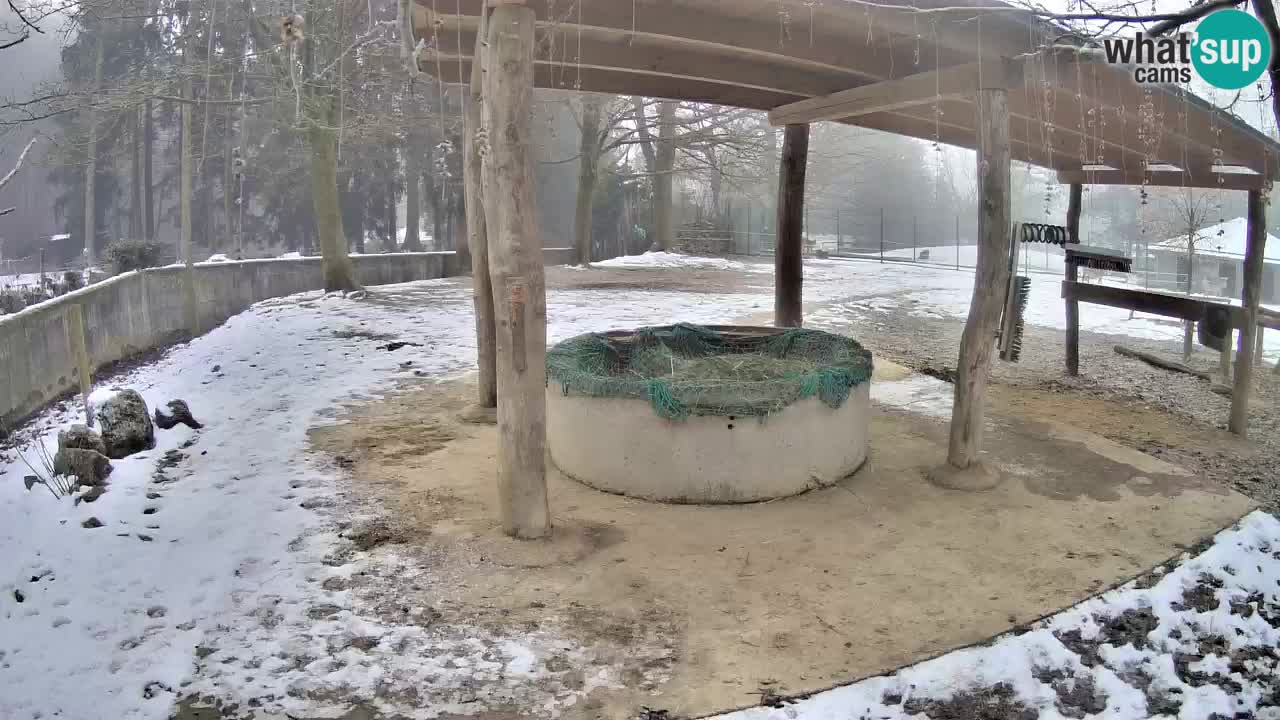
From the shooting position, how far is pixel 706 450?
558 centimetres

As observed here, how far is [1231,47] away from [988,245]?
1906mm

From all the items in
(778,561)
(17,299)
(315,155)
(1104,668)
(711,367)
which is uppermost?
(315,155)

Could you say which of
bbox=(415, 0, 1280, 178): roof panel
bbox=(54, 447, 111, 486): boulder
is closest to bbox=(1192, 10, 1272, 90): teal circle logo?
bbox=(415, 0, 1280, 178): roof panel

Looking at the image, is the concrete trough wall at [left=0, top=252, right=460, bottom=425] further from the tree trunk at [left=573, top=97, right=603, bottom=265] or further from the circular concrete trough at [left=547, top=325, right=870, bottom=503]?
the circular concrete trough at [left=547, top=325, right=870, bottom=503]

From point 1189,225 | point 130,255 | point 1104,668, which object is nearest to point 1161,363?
point 1189,225

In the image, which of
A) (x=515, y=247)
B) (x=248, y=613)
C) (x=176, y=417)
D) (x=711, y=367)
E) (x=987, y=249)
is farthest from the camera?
(x=176, y=417)

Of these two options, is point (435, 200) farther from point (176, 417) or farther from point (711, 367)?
point (711, 367)

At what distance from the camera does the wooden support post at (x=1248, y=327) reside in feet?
26.5

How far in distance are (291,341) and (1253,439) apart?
11.3 m

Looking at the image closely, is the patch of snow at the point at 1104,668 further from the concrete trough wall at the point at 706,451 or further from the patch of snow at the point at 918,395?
the patch of snow at the point at 918,395

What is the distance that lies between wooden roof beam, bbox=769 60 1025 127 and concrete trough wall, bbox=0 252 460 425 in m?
7.39

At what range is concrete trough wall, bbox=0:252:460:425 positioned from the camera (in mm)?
7859

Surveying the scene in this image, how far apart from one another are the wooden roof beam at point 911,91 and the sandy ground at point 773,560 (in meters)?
2.72

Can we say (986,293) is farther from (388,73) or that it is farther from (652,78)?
(388,73)
